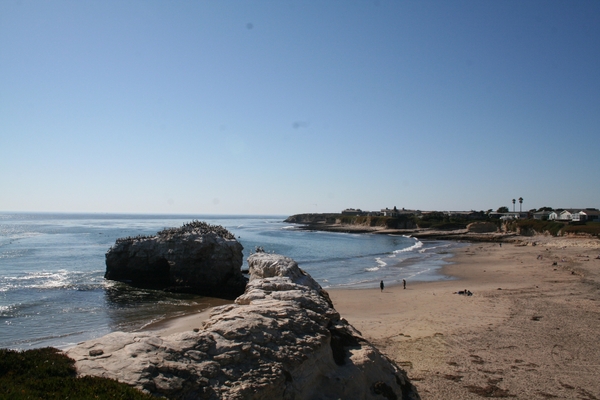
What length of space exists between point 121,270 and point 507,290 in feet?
98.8

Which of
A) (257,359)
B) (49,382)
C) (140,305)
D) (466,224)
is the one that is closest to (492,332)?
(257,359)

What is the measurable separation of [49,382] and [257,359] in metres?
3.15

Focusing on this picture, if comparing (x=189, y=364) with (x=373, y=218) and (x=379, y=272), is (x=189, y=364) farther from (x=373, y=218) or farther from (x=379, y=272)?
(x=373, y=218)

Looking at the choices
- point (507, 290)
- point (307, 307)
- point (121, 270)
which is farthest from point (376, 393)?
point (121, 270)

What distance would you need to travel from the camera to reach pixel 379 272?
41.4m

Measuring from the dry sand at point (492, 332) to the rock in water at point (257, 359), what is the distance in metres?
3.54

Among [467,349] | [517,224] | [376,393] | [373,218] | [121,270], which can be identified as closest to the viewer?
[376,393]

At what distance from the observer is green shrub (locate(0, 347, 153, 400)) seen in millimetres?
5246

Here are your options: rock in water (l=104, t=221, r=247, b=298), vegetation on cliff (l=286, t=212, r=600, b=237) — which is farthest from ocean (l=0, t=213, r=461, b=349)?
vegetation on cliff (l=286, t=212, r=600, b=237)

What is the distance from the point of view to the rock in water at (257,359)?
630 cm

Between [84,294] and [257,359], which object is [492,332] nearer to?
[257,359]

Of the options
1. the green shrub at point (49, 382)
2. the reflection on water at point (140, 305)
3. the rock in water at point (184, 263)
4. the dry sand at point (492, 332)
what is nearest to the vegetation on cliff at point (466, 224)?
the dry sand at point (492, 332)

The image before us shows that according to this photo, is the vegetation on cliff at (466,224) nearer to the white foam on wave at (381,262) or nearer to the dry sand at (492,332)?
the white foam on wave at (381,262)

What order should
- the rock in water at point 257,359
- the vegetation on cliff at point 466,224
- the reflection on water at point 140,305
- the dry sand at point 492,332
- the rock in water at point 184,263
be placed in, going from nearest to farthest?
1. the rock in water at point 257,359
2. the dry sand at point 492,332
3. the reflection on water at point 140,305
4. the rock in water at point 184,263
5. the vegetation on cliff at point 466,224
